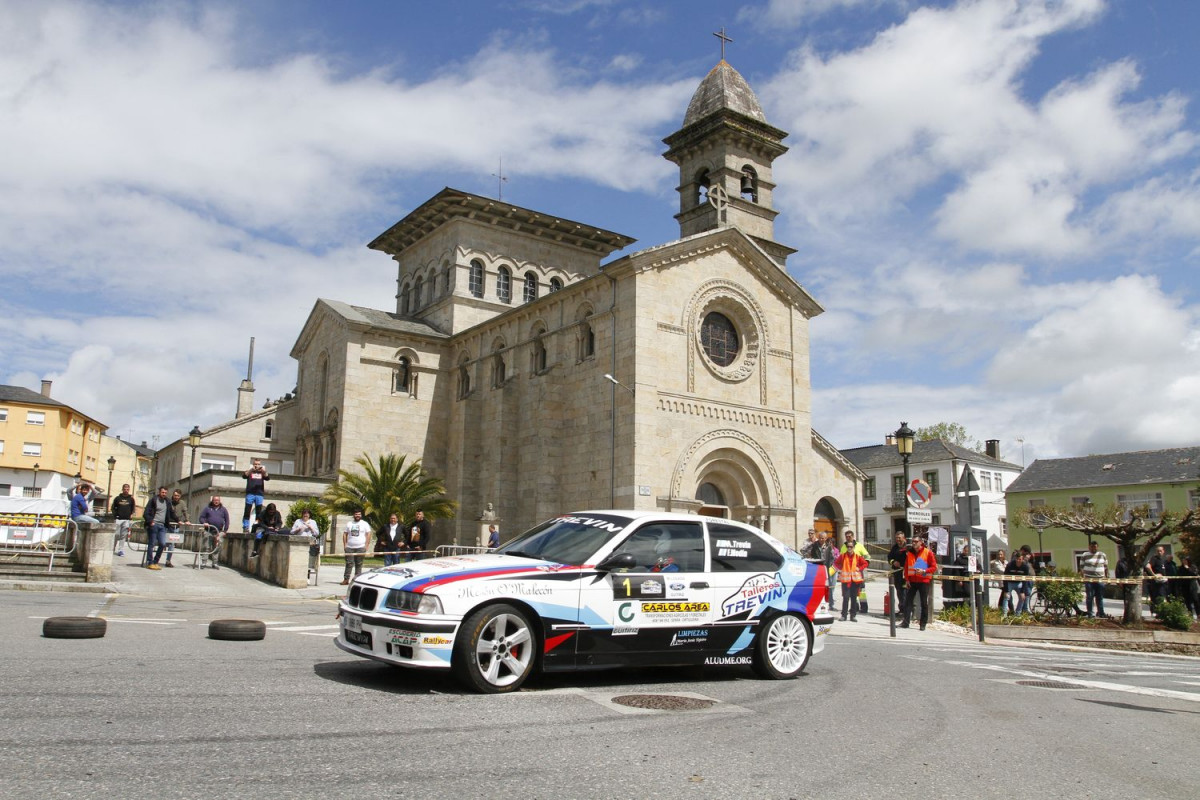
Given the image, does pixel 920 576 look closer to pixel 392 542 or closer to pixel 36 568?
pixel 392 542

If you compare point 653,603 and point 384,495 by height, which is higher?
point 384,495

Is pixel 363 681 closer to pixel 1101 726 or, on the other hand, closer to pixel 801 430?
pixel 1101 726

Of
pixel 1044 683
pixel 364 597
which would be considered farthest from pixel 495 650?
pixel 1044 683

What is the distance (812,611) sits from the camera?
9.17 m

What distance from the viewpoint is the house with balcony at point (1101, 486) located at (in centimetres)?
4781

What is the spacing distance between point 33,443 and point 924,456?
195 feet

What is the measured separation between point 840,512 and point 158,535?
23251 mm

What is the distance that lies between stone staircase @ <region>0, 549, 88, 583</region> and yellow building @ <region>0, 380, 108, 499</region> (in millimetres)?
48053

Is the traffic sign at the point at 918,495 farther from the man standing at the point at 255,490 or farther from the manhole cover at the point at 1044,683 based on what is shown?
the man standing at the point at 255,490

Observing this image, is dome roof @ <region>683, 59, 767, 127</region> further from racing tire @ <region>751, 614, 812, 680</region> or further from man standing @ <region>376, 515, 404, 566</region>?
racing tire @ <region>751, 614, 812, 680</region>

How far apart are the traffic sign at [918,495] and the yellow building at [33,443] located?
5805 cm

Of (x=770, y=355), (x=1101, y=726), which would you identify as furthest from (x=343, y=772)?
(x=770, y=355)

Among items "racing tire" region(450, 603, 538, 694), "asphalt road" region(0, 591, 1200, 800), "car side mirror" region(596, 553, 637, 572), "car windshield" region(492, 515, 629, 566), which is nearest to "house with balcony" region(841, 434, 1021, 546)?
"asphalt road" region(0, 591, 1200, 800)

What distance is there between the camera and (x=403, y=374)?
37.2m
